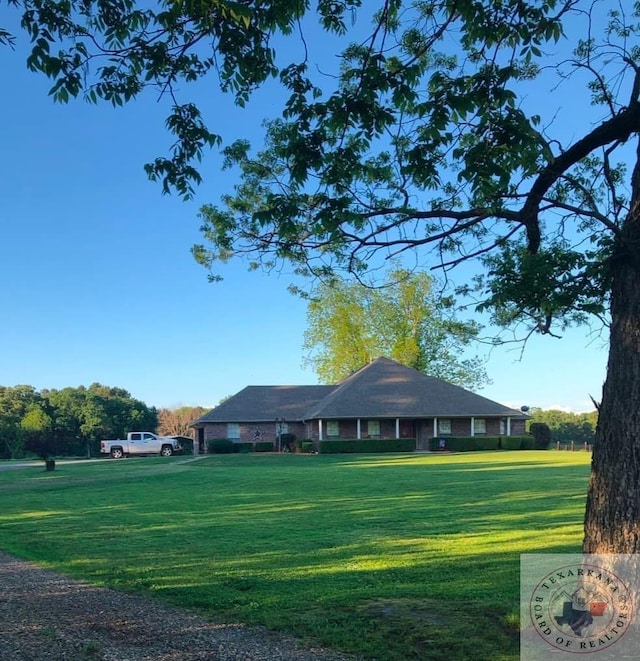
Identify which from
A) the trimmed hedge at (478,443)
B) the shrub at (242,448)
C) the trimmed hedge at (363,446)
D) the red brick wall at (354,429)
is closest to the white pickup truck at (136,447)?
the red brick wall at (354,429)

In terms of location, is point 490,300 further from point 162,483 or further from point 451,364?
point 451,364

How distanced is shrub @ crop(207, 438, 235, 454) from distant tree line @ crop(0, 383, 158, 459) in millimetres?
20671

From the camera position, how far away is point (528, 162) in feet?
17.1

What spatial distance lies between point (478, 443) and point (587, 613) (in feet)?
126

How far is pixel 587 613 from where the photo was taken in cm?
488

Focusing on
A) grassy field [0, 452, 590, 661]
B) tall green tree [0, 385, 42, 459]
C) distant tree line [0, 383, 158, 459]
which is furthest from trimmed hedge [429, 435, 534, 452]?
distant tree line [0, 383, 158, 459]

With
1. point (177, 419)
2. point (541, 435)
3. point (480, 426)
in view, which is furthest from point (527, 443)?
point (177, 419)

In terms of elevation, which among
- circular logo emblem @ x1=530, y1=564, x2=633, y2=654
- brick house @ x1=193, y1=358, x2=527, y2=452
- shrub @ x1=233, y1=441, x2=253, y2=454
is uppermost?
brick house @ x1=193, y1=358, x2=527, y2=452

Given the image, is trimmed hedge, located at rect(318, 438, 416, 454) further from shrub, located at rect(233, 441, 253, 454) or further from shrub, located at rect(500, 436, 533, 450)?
shrub, located at rect(233, 441, 253, 454)

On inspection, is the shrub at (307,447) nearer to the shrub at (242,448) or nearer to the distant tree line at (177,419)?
the shrub at (242,448)

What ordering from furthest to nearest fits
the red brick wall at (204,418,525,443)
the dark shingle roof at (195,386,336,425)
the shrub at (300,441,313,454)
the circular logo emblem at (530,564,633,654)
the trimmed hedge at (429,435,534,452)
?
the dark shingle roof at (195,386,336,425)
the red brick wall at (204,418,525,443)
the shrub at (300,441,313,454)
the trimmed hedge at (429,435,534,452)
the circular logo emblem at (530,564,633,654)

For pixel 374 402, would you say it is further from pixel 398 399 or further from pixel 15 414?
pixel 15 414

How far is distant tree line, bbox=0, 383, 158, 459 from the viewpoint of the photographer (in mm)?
61156

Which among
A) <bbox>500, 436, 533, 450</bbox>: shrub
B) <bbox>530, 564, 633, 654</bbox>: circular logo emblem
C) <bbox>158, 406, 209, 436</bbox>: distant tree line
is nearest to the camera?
<bbox>530, 564, 633, 654</bbox>: circular logo emblem
